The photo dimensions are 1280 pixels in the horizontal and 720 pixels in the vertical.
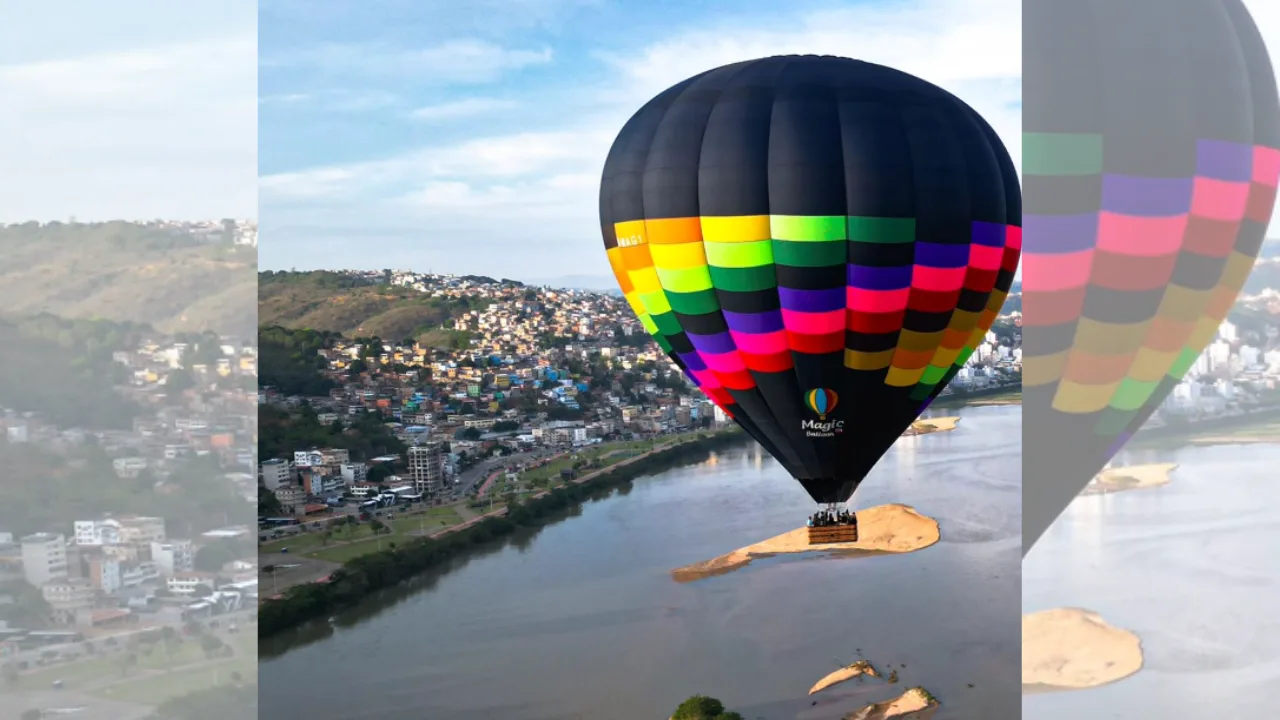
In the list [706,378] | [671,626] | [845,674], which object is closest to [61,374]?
[671,626]

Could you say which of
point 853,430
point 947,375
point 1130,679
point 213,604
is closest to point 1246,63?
point 947,375

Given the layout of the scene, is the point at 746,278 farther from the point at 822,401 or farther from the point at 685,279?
the point at 822,401

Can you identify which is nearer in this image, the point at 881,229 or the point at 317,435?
the point at 881,229

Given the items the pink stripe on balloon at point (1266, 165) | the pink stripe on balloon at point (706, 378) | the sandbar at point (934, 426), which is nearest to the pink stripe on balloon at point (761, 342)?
the pink stripe on balloon at point (706, 378)

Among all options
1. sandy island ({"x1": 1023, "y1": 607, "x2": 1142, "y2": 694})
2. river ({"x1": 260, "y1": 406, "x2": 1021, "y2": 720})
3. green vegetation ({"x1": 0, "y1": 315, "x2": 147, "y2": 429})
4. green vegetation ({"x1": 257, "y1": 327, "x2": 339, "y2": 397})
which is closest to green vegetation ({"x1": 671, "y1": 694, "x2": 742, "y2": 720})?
river ({"x1": 260, "y1": 406, "x2": 1021, "y2": 720})

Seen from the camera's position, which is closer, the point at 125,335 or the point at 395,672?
the point at 395,672

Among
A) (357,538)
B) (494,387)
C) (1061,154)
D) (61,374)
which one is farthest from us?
(494,387)

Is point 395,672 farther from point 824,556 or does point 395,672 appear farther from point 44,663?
point 824,556
